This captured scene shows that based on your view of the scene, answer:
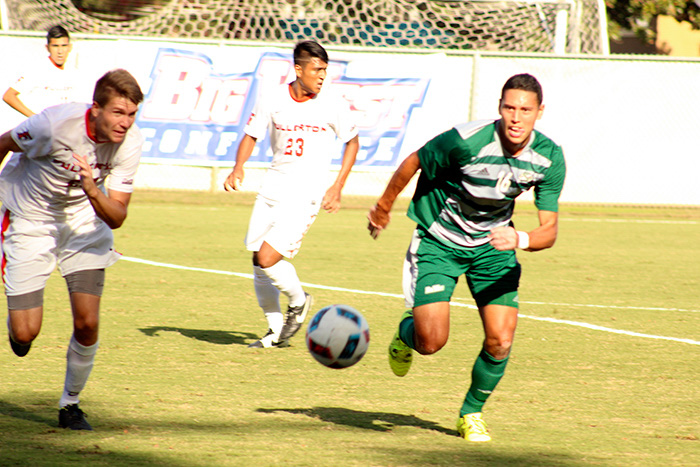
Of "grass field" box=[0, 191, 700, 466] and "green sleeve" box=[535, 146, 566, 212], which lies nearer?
"grass field" box=[0, 191, 700, 466]

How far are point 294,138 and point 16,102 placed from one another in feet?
14.8

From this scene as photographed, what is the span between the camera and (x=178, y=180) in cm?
1758

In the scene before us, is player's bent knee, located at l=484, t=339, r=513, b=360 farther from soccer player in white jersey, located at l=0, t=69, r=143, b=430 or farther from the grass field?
soccer player in white jersey, located at l=0, t=69, r=143, b=430

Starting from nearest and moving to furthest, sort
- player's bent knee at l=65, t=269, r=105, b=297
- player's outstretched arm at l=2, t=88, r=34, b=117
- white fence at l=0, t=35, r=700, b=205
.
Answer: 1. player's bent knee at l=65, t=269, r=105, b=297
2. player's outstretched arm at l=2, t=88, r=34, b=117
3. white fence at l=0, t=35, r=700, b=205

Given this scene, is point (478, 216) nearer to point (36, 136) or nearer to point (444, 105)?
point (36, 136)

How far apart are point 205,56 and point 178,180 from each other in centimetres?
230

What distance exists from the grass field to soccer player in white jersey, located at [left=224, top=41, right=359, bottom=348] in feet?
1.32

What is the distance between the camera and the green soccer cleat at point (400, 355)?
224 inches

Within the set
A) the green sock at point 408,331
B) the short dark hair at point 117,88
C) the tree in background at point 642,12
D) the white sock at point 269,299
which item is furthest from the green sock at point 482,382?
the tree in background at point 642,12

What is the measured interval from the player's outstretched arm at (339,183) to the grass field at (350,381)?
1.10 m

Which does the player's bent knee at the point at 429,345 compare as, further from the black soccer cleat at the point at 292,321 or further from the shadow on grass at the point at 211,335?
the shadow on grass at the point at 211,335

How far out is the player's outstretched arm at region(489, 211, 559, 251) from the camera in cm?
470

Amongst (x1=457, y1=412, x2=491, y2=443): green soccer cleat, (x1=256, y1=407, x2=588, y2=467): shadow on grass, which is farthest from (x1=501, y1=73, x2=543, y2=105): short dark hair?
(x1=256, y1=407, x2=588, y2=467): shadow on grass

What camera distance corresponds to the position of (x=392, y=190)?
5.40 meters
